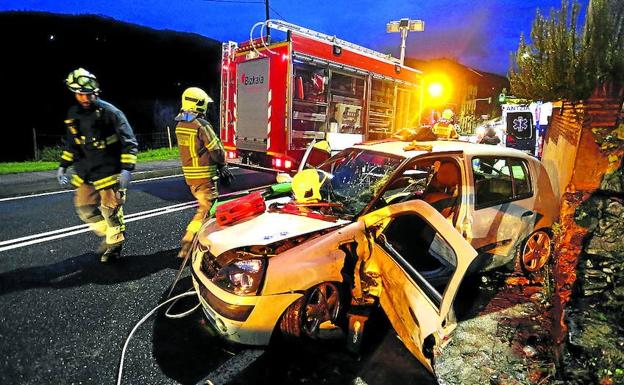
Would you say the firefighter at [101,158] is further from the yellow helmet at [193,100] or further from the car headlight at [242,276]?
the car headlight at [242,276]

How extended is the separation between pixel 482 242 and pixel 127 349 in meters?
3.16

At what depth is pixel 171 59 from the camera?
1220 inches

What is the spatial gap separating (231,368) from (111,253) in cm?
236

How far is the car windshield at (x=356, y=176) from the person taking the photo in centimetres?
320

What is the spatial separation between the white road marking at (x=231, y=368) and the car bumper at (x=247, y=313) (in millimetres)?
238

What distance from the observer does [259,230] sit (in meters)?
2.60

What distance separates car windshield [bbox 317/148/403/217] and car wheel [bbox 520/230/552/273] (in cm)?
181

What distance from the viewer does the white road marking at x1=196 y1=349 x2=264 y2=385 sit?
7.58 ft

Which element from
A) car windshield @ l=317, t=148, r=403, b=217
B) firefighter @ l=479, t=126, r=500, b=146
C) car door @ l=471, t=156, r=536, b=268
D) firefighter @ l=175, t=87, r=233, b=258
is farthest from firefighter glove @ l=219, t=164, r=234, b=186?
firefighter @ l=479, t=126, r=500, b=146

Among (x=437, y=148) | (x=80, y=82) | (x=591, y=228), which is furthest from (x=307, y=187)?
(x=591, y=228)

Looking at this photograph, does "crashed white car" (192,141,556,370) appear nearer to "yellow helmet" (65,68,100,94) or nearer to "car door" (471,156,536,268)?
"car door" (471,156,536,268)

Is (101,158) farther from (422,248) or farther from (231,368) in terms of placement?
(422,248)

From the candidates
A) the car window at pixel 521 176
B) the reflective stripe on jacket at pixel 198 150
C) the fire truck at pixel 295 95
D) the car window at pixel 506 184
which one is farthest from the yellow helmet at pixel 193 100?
the car window at pixel 521 176

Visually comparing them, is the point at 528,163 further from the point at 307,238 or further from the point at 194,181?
the point at 194,181
